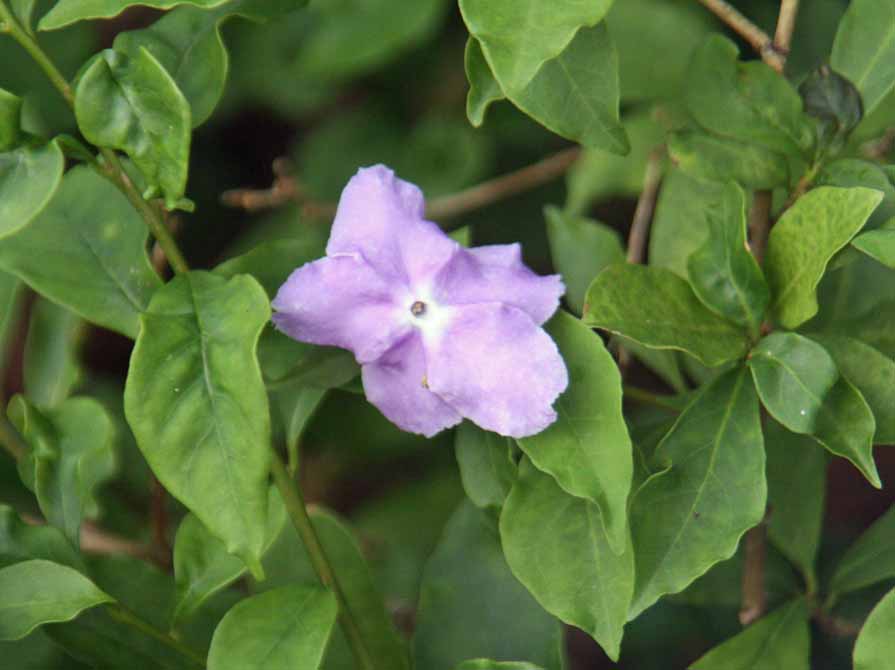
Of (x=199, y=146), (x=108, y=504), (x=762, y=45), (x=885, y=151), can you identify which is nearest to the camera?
(x=762, y=45)

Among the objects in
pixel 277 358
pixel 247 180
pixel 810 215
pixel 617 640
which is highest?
pixel 810 215

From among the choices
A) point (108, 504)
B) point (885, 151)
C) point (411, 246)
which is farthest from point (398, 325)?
point (108, 504)

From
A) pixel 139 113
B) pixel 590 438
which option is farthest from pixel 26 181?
pixel 590 438

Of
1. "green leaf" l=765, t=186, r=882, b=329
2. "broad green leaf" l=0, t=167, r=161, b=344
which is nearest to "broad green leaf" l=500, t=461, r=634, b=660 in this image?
"green leaf" l=765, t=186, r=882, b=329

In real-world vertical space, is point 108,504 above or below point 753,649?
below

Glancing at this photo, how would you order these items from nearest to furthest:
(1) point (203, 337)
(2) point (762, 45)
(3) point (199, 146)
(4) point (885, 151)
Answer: (1) point (203, 337) → (2) point (762, 45) → (4) point (885, 151) → (3) point (199, 146)

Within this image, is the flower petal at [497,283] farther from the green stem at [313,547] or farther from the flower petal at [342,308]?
the green stem at [313,547]

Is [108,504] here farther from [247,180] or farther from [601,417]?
[601,417]

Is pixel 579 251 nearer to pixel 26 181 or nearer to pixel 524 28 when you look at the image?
pixel 524 28

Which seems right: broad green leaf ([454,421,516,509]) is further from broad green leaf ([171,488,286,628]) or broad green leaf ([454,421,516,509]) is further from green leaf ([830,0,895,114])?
green leaf ([830,0,895,114])
